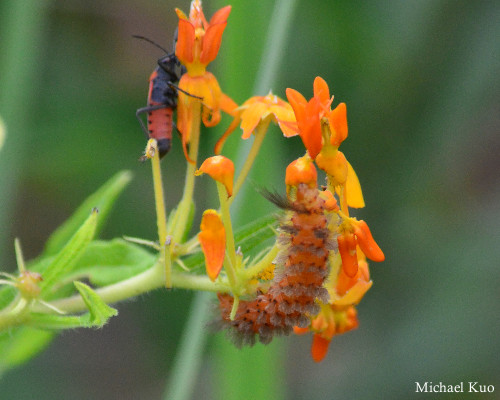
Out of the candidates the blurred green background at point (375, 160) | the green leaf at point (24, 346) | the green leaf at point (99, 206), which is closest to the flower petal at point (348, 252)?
the green leaf at point (99, 206)

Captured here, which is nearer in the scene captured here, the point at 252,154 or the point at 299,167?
the point at 299,167

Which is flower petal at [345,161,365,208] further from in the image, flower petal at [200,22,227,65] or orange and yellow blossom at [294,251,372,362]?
flower petal at [200,22,227,65]

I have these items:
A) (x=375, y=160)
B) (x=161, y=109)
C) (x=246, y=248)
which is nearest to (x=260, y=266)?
(x=246, y=248)

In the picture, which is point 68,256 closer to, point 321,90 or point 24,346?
point 24,346

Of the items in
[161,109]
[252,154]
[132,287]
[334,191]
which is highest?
[161,109]

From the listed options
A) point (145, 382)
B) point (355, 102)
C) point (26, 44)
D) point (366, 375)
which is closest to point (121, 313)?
point (145, 382)

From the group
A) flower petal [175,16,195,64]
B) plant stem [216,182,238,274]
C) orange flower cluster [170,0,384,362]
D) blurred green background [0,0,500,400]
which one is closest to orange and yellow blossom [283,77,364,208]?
orange flower cluster [170,0,384,362]

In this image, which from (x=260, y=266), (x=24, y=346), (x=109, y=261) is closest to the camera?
(x=260, y=266)
